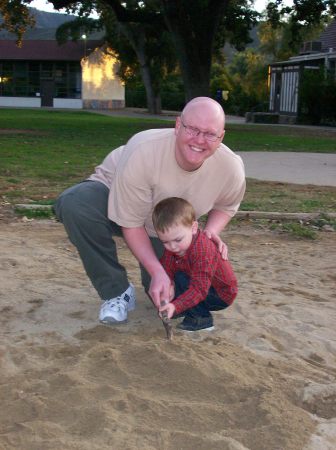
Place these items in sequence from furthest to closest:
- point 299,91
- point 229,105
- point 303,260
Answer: point 229,105
point 299,91
point 303,260

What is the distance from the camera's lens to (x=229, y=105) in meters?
51.8

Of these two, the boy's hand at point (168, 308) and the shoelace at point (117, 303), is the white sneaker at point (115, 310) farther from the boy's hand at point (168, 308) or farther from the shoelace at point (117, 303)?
the boy's hand at point (168, 308)

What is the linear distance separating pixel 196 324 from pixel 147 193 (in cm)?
78

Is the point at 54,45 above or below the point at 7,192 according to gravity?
above

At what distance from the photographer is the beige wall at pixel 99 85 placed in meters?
58.8

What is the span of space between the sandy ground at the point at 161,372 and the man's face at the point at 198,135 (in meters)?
0.95

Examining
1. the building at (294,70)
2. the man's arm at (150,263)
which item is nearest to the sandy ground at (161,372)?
the man's arm at (150,263)

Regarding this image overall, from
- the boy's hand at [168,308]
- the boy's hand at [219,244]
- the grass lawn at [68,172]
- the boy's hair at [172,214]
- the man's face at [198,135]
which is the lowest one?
the grass lawn at [68,172]

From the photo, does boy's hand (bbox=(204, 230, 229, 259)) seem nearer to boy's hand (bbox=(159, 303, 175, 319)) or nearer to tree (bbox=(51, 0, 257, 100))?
boy's hand (bbox=(159, 303, 175, 319))

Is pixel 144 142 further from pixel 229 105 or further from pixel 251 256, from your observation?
pixel 229 105

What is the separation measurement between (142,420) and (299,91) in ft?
110

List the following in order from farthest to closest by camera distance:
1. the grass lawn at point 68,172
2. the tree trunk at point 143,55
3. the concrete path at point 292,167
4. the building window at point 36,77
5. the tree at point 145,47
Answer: the building window at point 36,77 < the tree at point 145,47 < the tree trunk at point 143,55 < the concrete path at point 292,167 < the grass lawn at point 68,172

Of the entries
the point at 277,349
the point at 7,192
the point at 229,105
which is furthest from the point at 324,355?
the point at 229,105

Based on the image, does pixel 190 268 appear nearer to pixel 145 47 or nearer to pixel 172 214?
pixel 172 214
